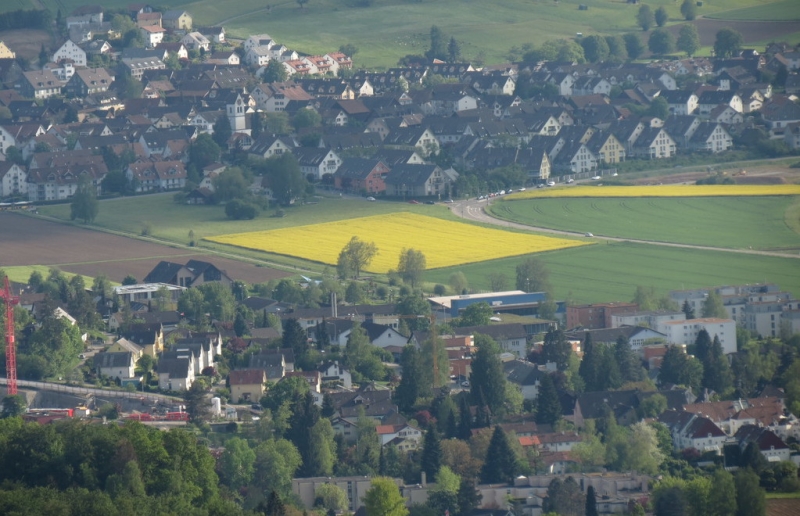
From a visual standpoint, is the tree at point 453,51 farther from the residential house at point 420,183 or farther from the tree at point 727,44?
the residential house at point 420,183

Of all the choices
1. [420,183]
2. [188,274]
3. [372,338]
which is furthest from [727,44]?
[372,338]

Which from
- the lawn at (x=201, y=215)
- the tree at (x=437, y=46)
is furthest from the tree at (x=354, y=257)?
the tree at (x=437, y=46)

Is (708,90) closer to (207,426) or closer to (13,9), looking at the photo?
(13,9)

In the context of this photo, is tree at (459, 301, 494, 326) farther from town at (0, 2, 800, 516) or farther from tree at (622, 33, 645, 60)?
tree at (622, 33, 645, 60)

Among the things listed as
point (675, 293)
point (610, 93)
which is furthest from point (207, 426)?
point (610, 93)

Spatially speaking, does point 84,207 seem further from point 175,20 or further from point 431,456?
point 175,20
